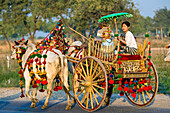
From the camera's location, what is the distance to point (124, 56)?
672cm

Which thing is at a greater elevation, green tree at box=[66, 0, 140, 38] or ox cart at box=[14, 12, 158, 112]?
green tree at box=[66, 0, 140, 38]

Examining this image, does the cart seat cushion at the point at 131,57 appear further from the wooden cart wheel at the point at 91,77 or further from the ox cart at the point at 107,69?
the wooden cart wheel at the point at 91,77

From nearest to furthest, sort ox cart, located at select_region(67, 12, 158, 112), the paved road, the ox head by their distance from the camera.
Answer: ox cart, located at select_region(67, 12, 158, 112)
the paved road
the ox head

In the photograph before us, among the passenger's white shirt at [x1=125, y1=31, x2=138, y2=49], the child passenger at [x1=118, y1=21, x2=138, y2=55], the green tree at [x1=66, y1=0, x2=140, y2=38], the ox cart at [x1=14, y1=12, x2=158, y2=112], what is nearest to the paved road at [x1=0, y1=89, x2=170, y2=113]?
the ox cart at [x1=14, y1=12, x2=158, y2=112]

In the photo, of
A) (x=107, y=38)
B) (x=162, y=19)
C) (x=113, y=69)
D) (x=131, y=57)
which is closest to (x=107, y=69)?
(x=113, y=69)

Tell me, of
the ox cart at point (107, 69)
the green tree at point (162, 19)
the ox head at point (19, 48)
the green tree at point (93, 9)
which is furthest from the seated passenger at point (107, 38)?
the green tree at point (162, 19)

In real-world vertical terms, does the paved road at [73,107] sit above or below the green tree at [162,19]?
below

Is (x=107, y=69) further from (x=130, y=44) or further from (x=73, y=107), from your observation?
(x=73, y=107)

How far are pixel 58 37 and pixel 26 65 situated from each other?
1358mm

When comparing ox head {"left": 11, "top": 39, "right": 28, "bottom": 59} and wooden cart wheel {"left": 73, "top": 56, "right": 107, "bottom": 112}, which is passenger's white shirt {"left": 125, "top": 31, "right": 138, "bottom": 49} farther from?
ox head {"left": 11, "top": 39, "right": 28, "bottom": 59}

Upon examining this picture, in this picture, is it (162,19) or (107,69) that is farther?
(162,19)

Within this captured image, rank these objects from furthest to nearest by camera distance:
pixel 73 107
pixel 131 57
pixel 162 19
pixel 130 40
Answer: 1. pixel 162 19
2. pixel 73 107
3. pixel 130 40
4. pixel 131 57

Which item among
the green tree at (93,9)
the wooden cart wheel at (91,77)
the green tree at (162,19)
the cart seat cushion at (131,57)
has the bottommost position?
Answer: the wooden cart wheel at (91,77)

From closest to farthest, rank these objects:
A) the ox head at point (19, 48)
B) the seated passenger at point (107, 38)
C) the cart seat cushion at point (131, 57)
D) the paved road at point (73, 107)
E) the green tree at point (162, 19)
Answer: the cart seat cushion at point (131, 57), the paved road at point (73, 107), the seated passenger at point (107, 38), the ox head at point (19, 48), the green tree at point (162, 19)
